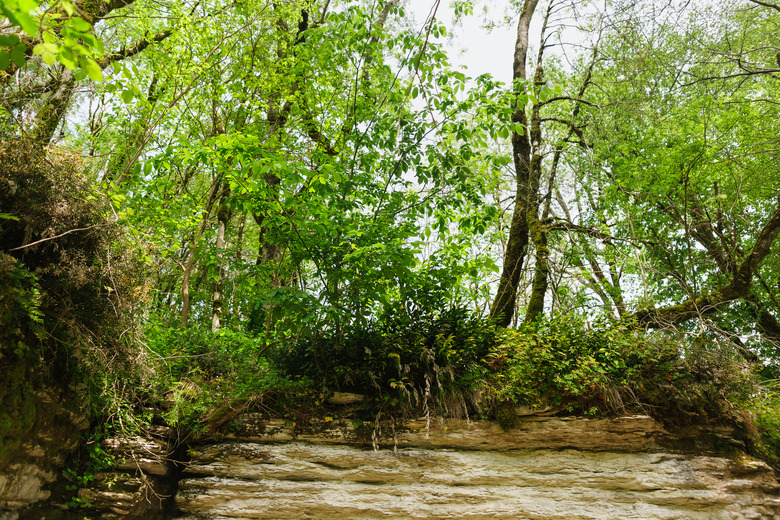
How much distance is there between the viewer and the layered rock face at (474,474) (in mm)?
4480

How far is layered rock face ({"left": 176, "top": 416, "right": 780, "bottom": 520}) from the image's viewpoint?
4.48m

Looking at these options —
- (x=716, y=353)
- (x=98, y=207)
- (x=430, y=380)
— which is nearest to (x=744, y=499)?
(x=716, y=353)

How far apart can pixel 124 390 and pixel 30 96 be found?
10.5ft

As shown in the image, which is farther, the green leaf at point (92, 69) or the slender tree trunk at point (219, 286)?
the slender tree trunk at point (219, 286)

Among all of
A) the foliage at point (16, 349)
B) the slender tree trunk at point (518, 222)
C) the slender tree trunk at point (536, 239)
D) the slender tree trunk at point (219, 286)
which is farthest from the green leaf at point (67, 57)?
the slender tree trunk at point (536, 239)

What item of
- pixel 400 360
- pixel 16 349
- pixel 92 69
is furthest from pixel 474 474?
pixel 92 69

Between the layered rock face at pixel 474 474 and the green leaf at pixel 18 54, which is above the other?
the green leaf at pixel 18 54

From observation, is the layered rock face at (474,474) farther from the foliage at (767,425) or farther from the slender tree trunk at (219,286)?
the slender tree trunk at (219,286)

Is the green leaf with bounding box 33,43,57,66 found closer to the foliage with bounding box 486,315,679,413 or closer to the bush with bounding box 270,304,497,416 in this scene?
the bush with bounding box 270,304,497,416

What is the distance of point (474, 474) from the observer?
484 centimetres

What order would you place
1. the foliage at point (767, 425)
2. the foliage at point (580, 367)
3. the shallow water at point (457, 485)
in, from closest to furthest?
1. the shallow water at point (457, 485)
2. the foliage at point (580, 367)
3. the foliage at point (767, 425)

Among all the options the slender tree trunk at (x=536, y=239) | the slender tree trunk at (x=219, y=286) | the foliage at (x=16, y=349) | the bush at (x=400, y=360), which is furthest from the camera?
the slender tree trunk at (x=219, y=286)

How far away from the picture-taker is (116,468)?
13.9 feet

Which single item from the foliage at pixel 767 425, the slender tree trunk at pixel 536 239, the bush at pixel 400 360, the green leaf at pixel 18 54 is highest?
the slender tree trunk at pixel 536 239
